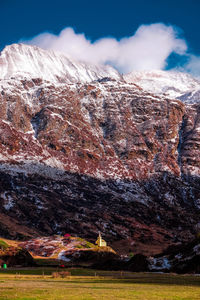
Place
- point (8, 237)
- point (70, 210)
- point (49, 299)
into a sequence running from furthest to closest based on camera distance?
point (70, 210), point (8, 237), point (49, 299)

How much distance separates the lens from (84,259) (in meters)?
96.4

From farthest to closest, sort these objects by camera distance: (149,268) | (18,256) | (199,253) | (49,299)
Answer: (18,256) → (149,268) → (199,253) → (49,299)

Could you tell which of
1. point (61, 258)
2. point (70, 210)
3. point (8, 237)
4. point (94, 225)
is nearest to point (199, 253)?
point (61, 258)

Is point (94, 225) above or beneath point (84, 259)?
above

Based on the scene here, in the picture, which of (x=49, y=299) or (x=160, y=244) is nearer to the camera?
(x=49, y=299)

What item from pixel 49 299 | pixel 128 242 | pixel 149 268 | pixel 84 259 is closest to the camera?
pixel 49 299

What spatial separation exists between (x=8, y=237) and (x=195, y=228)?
322ft

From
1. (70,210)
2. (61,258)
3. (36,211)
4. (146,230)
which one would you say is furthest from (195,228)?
(61,258)

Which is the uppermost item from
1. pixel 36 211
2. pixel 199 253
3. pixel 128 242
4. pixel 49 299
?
pixel 36 211

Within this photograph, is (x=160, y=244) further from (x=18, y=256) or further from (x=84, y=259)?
(x=18, y=256)

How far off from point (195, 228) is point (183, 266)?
145 m

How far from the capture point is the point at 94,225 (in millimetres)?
187125

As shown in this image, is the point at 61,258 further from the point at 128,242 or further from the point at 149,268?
the point at 128,242

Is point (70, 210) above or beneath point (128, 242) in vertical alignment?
above
